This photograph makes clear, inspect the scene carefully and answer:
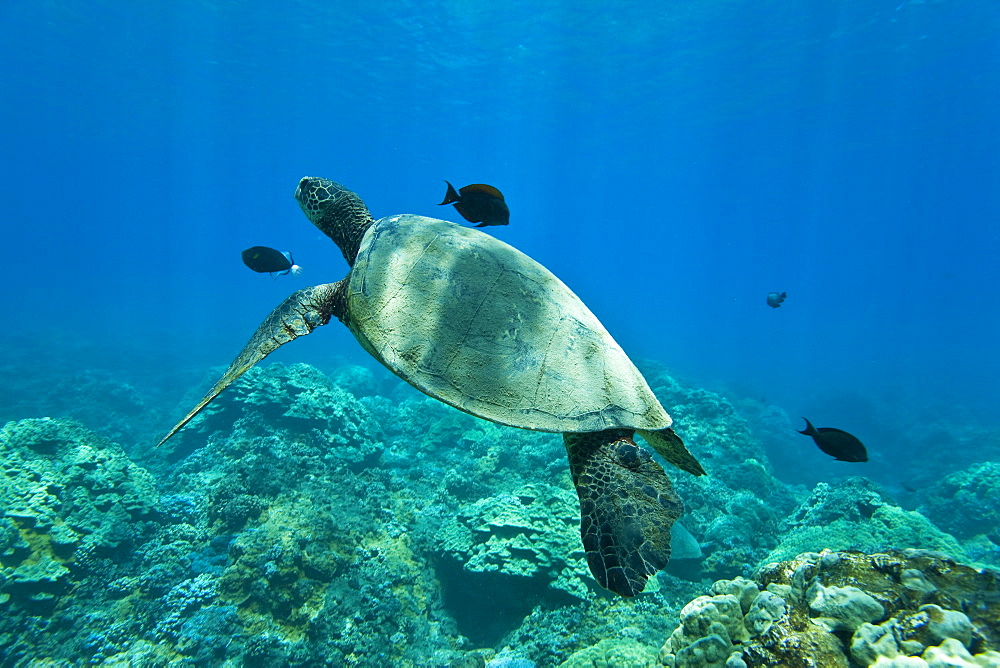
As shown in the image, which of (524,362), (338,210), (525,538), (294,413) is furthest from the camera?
(294,413)

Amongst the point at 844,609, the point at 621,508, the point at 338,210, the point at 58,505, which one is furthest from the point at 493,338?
the point at 58,505

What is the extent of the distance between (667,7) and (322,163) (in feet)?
218

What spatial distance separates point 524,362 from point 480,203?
2137mm

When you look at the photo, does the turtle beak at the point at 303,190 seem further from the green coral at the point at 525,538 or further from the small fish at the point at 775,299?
the small fish at the point at 775,299

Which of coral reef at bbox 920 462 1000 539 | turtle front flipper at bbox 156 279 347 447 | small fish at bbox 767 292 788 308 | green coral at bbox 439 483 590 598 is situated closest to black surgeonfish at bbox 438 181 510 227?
turtle front flipper at bbox 156 279 347 447

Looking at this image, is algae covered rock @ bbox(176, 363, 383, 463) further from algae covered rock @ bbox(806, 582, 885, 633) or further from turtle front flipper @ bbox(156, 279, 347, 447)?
algae covered rock @ bbox(806, 582, 885, 633)

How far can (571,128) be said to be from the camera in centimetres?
5162

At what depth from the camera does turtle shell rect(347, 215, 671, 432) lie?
2787 millimetres

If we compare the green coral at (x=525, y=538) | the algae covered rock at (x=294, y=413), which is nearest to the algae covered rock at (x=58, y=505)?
the algae covered rock at (x=294, y=413)

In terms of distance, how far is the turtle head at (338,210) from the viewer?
4.72 m

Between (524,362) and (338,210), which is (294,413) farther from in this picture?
(524,362)

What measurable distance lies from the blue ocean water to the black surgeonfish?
599 inches

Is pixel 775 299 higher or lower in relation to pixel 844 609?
higher

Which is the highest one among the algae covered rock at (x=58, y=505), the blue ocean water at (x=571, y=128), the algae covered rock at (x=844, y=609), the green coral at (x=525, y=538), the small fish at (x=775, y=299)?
the blue ocean water at (x=571, y=128)
